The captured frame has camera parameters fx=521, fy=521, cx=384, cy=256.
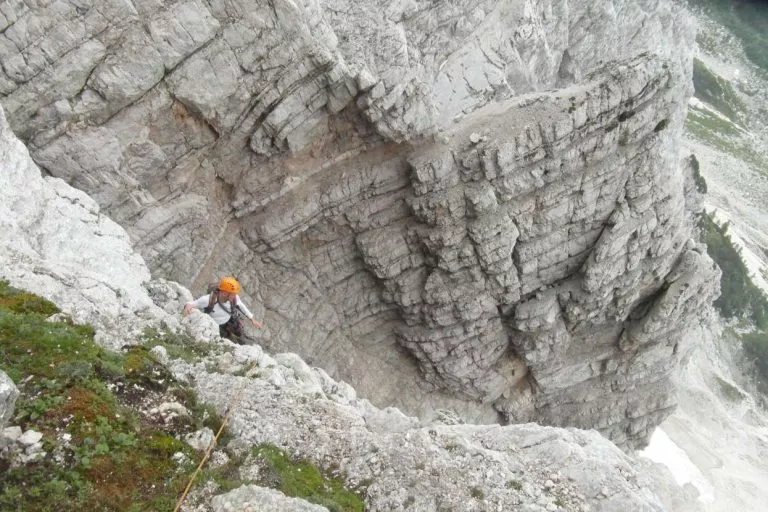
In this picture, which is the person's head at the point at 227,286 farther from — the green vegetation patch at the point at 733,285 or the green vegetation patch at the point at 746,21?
the green vegetation patch at the point at 746,21

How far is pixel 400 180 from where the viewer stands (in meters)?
26.4

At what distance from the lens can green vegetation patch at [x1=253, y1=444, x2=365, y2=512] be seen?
30.7 feet

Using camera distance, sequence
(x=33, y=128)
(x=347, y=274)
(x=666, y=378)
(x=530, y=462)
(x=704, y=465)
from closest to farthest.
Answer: (x=530, y=462) < (x=33, y=128) < (x=347, y=274) < (x=666, y=378) < (x=704, y=465)

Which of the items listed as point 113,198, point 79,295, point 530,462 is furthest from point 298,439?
point 113,198

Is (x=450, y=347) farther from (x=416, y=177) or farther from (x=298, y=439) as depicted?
(x=298, y=439)

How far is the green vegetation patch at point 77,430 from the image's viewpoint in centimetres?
752

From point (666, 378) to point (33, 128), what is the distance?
39743mm

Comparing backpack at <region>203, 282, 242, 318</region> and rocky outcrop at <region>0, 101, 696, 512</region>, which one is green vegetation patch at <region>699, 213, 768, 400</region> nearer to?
rocky outcrop at <region>0, 101, 696, 512</region>

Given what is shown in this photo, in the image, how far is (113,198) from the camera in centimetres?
1941

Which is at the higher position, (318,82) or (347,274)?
(318,82)

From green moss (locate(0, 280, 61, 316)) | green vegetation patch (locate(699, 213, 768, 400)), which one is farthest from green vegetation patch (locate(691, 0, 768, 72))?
green moss (locate(0, 280, 61, 316))

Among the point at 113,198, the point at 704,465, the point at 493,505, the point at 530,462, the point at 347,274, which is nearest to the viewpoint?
the point at 493,505

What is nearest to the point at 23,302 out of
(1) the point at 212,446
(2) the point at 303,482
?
(1) the point at 212,446

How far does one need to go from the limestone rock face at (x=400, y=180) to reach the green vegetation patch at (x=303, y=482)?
13601mm
